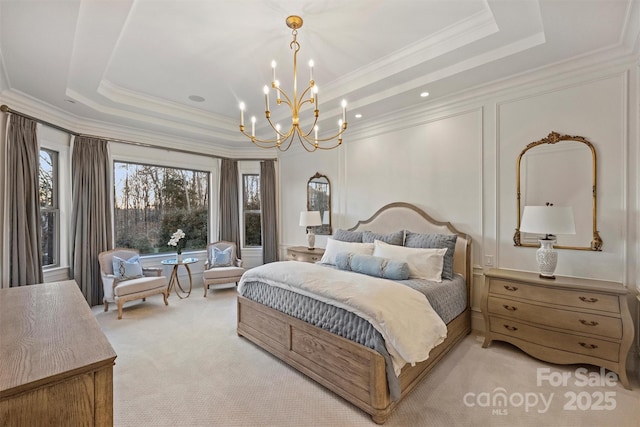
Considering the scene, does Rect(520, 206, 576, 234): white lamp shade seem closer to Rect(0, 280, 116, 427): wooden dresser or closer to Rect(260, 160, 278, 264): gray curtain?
Rect(0, 280, 116, 427): wooden dresser

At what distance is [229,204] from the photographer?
233 inches

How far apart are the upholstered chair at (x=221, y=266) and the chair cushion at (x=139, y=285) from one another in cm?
71

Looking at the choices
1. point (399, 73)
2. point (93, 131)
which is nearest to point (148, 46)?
point (93, 131)

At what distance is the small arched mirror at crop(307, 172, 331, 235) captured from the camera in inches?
199

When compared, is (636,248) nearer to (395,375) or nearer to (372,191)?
(395,375)

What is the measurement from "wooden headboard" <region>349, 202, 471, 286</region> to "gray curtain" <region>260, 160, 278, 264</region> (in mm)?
1980

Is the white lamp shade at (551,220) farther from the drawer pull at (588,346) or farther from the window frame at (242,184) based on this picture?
the window frame at (242,184)

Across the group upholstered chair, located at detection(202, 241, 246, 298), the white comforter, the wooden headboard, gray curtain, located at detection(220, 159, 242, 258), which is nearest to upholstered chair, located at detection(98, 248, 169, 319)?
upholstered chair, located at detection(202, 241, 246, 298)

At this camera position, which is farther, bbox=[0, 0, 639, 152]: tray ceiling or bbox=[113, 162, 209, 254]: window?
bbox=[113, 162, 209, 254]: window

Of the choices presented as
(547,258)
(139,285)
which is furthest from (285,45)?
(139,285)

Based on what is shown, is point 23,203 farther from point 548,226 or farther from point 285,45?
point 548,226

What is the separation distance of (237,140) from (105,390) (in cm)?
490

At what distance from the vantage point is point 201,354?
9.62ft

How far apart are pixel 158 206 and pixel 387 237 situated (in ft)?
14.0
